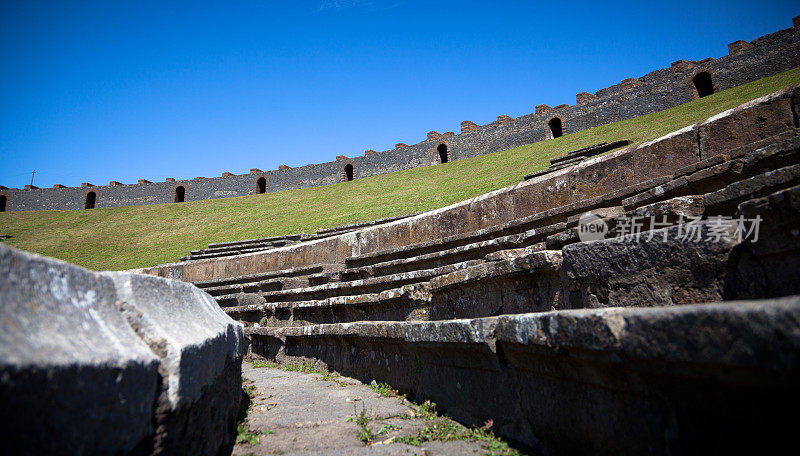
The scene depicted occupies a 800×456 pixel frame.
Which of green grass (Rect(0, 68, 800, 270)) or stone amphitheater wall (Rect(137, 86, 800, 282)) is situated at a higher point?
green grass (Rect(0, 68, 800, 270))

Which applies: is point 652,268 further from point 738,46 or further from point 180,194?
point 180,194

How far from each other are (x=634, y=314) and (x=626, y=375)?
280mm

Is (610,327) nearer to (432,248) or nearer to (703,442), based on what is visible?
(703,442)

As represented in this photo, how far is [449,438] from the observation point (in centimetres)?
247

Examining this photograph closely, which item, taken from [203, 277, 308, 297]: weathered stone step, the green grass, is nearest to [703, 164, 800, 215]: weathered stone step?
[203, 277, 308, 297]: weathered stone step

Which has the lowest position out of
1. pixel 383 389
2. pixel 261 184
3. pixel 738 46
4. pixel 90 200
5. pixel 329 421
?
pixel 383 389

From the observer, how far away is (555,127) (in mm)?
28969

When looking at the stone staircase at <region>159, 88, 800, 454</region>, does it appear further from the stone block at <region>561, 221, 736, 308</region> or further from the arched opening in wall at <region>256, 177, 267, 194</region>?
the arched opening in wall at <region>256, 177, 267, 194</region>

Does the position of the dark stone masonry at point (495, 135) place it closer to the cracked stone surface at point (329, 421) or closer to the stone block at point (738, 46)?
the stone block at point (738, 46)

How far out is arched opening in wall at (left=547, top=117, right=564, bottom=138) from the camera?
2828cm

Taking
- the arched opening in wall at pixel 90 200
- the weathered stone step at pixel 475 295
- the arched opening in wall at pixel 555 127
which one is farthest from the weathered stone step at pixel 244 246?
the arched opening in wall at pixel 90 200

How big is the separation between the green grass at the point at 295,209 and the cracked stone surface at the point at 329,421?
9980 mm

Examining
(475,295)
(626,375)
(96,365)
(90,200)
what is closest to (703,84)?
(475,295)

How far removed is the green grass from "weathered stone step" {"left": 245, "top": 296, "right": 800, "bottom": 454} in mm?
10805
